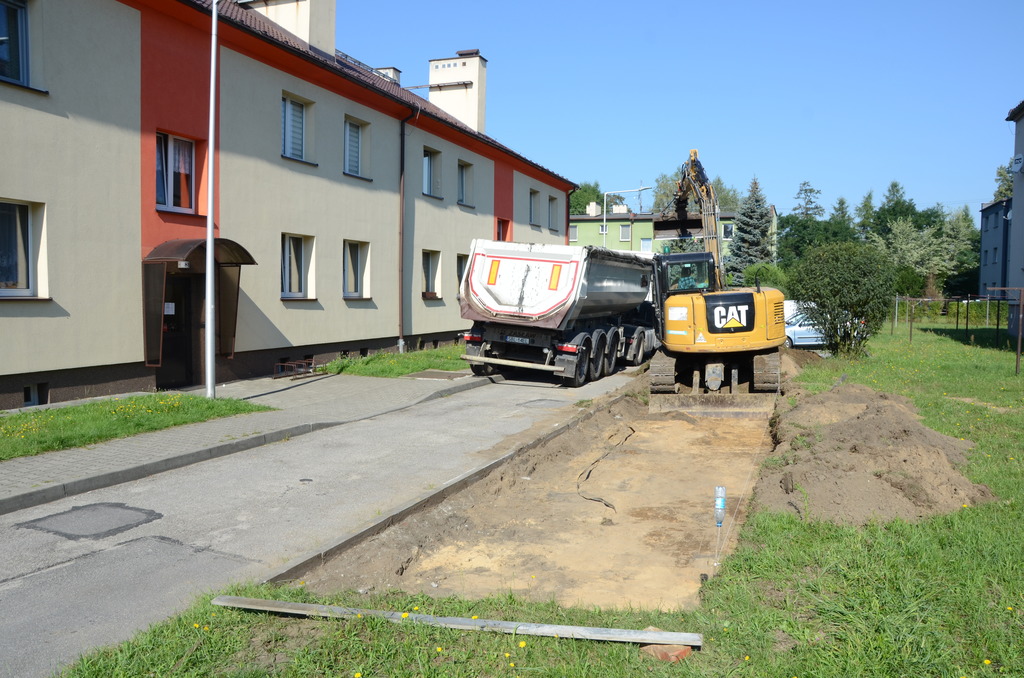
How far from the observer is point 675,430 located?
12.0m

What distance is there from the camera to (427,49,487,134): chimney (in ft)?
95.8

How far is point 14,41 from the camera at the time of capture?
1128 cm

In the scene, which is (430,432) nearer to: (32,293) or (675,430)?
(675,430)

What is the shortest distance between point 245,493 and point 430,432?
3.67 metres

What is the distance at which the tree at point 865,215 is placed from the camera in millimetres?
86931

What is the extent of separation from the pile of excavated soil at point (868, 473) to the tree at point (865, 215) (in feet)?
274

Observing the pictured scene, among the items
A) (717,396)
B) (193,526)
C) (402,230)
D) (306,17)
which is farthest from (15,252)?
(717,396)

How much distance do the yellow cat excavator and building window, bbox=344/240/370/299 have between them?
770 centimetres

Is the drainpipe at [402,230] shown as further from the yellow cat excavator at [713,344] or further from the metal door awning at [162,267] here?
the yellow cat excavator at [713,344]

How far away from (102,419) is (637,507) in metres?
6.91

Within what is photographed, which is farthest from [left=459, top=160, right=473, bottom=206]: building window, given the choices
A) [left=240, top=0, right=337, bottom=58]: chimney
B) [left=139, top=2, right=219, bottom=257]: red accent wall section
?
[left=139, top=2, right=219, bottom=257]: red accent wall section

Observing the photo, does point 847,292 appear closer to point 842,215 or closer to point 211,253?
point 211,253

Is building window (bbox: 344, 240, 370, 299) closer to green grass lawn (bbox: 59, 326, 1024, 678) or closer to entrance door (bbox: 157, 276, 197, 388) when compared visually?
entrance door (bbox: 157, 276, 197, 388)

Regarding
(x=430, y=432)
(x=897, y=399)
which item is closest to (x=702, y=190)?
(x=897, y=399)
